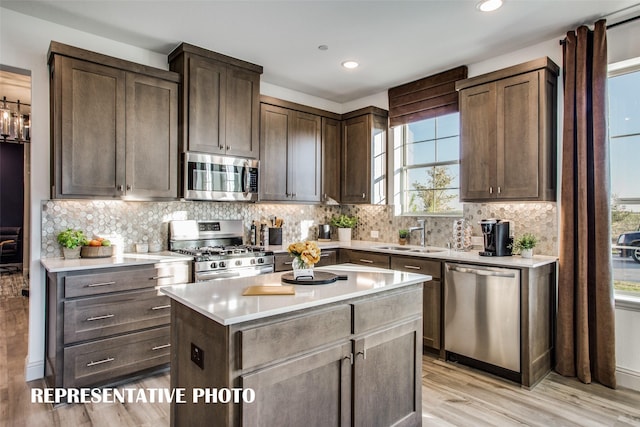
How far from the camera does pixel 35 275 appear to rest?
9.93ft

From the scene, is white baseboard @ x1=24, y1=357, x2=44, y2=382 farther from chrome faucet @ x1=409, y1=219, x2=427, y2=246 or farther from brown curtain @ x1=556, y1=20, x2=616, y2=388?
brown curtain @ x1=556, y1=20, x2=616, y2=388

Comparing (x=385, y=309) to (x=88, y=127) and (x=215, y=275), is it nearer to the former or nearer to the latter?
(x=215, y=275)

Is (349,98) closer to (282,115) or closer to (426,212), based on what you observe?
(282,115)

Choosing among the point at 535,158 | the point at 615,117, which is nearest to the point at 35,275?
the point at 535,158

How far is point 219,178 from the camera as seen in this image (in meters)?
3.70

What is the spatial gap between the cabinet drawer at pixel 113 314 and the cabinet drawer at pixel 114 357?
0.21ft

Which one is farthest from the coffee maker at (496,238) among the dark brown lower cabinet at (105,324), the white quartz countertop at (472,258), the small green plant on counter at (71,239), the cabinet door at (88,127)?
the small green plant on counter at (71,239)

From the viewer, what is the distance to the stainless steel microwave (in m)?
3.51

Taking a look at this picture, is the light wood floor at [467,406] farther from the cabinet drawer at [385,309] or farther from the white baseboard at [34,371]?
the cabinet drawer at [385,309]

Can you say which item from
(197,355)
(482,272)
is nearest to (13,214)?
(197,355)

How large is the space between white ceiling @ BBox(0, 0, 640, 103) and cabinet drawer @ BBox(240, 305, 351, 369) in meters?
2.21

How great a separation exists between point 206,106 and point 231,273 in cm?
157

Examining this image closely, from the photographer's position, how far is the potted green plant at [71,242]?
118 inches

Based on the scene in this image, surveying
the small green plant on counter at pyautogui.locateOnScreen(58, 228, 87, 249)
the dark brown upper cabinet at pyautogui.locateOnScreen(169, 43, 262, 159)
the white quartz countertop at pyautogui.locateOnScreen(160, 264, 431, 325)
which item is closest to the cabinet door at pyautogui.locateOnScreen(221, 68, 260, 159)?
the dark brown upper cabinet at pyautogui.locateOnScreen(169, 43, 262, 159)
